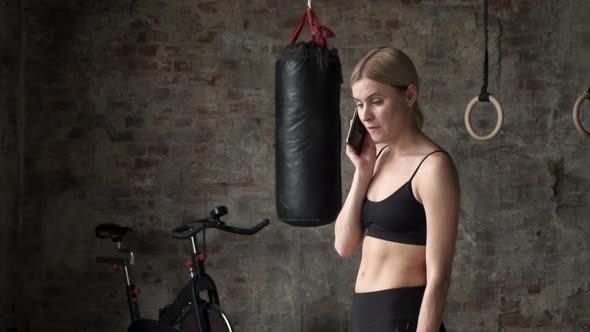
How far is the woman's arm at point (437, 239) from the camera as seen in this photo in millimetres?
1772

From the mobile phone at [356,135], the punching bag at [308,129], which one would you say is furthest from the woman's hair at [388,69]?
the punching bag at [308,129]

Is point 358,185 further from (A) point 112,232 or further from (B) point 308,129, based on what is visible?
(A) point 112,232

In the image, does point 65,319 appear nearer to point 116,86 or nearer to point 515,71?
point 116,86

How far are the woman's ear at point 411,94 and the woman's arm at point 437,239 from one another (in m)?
0.25

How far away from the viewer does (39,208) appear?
4438mm

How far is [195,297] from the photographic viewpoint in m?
3.66

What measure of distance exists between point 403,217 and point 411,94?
1.23ft

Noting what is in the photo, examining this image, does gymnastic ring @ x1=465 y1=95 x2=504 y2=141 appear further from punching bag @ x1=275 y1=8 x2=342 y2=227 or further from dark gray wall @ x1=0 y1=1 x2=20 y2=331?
dark gray wall @ x1=0 y1=1 x2=20 y2=331

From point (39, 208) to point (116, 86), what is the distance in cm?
99

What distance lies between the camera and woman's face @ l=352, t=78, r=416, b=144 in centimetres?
190

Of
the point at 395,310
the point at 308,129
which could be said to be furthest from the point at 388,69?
the point at 308,129

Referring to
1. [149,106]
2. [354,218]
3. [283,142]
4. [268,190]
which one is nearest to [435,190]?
[354,218]

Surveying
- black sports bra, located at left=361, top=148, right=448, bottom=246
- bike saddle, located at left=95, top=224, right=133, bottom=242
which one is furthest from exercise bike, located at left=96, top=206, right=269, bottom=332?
black sports bra, located at left=361, top=148, right=448, bottom=246

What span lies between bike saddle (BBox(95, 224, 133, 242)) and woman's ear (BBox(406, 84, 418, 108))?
8.45 ft
